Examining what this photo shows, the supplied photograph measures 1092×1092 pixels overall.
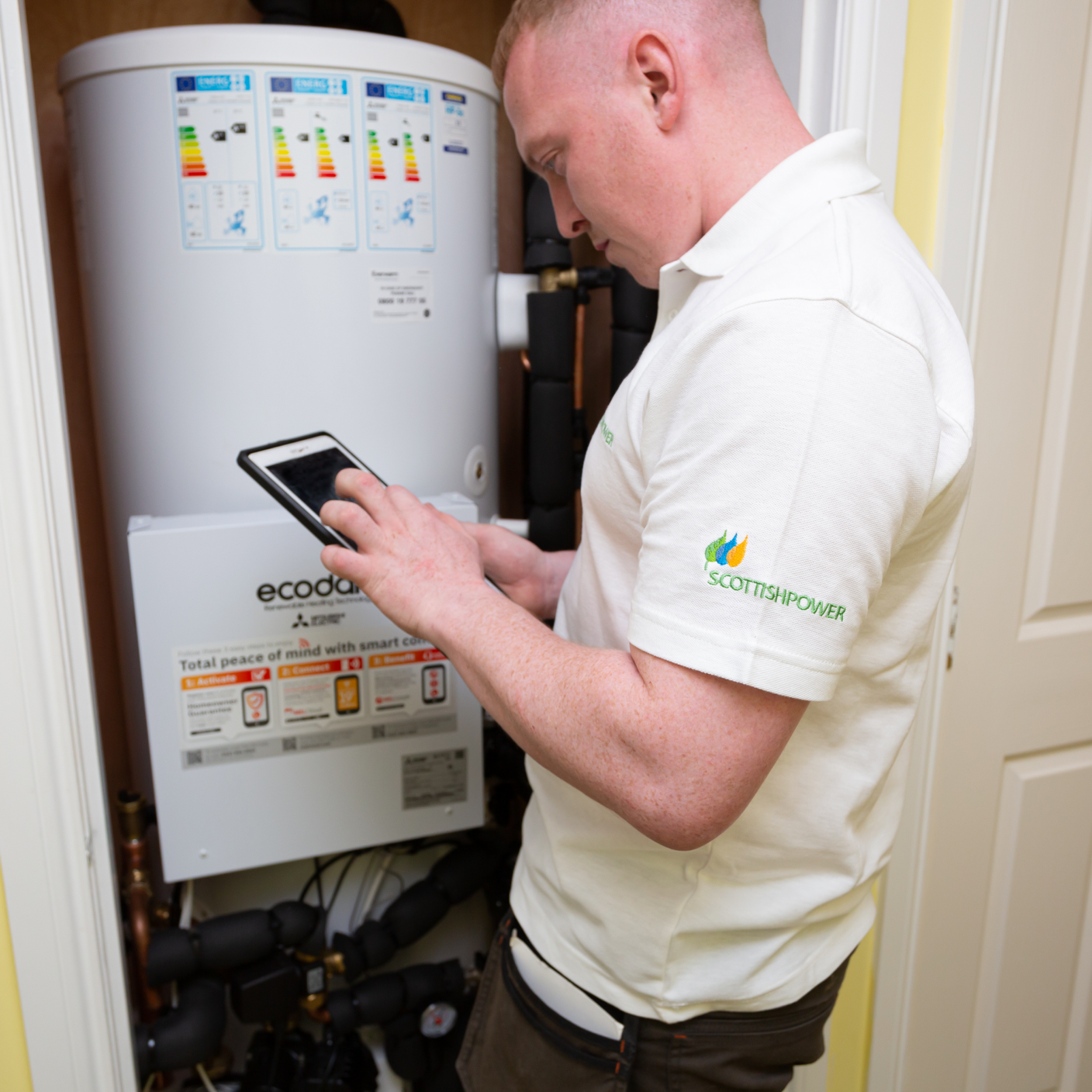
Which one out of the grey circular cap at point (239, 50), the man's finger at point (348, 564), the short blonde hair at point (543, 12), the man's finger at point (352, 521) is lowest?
the man's finger at point (348, 564)

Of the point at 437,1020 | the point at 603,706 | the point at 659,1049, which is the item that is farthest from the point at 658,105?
the point at 437,1020

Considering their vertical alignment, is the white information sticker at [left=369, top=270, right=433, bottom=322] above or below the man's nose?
below

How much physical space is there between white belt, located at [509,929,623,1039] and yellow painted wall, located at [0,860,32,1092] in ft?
1.53

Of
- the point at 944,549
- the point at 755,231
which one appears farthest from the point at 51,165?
the point at 944,549

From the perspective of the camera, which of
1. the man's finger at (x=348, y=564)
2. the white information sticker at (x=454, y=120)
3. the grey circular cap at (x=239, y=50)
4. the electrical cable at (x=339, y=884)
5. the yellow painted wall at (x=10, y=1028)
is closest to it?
the man's finger at (x=348, y=564)

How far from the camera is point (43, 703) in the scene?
2.52ft

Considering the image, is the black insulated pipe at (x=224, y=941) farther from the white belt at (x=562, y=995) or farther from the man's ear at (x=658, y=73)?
the man's ear at (x=658, y=73)

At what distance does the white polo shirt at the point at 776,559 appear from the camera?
0.49m

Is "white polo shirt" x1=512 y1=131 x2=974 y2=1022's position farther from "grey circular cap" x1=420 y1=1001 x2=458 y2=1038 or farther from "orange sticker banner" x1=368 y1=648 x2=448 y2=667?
→ "grey circular cap" x1=420 y1=1001 x2=458 y2=1038

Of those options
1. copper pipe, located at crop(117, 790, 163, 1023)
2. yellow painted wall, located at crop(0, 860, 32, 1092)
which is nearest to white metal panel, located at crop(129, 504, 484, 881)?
copper pipe, located at crop(117, 790, 163, 1023)

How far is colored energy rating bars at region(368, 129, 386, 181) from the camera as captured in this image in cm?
98

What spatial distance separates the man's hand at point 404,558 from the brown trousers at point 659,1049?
1.23 feet

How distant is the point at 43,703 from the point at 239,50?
68 centimetres

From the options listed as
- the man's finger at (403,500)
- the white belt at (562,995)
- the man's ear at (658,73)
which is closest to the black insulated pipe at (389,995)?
the white belt at (562,995)
